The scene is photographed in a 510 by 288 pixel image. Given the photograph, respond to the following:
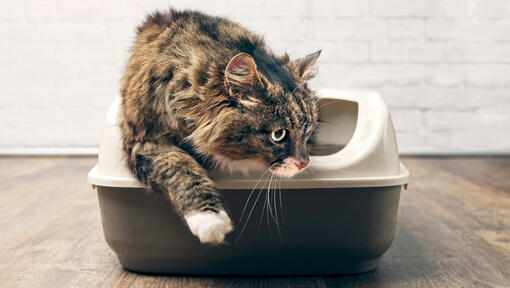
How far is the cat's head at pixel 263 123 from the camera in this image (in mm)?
1154

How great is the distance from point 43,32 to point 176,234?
2.08m

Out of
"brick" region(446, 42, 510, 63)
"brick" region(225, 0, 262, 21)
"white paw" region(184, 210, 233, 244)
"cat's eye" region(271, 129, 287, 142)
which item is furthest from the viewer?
"brick" region(446, 42, 510, 63)

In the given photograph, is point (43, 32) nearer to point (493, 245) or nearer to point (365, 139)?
point (365, 139)

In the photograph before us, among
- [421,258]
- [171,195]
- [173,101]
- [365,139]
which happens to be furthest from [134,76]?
[421,258]

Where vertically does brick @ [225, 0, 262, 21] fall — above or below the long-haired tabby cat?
above

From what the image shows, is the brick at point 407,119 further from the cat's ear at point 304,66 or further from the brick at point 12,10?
the brick at point 12,10

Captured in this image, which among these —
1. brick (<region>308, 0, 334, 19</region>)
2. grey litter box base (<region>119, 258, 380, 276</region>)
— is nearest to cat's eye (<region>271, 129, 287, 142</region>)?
grey litter box base (<region>119, 258, 380, 276</region>)

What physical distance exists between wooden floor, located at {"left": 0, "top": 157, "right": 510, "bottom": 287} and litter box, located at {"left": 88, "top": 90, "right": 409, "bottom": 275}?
4 centimetres

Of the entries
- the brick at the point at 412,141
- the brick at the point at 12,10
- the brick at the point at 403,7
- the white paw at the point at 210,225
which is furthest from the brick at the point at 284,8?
the white paw at the point at 210,225

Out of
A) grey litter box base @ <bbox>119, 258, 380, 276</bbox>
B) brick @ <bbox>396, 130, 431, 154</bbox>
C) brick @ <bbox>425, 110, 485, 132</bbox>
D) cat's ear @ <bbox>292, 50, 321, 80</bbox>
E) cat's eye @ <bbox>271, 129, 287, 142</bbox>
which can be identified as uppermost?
cat's ear @ <bbox>292, 50, 321, 80</bbox>

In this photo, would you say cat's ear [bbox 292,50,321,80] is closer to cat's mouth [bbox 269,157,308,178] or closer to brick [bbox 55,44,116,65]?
cat's mouth [bbox 269,157,308,178]

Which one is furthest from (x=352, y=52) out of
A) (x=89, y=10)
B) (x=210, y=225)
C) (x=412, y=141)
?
(x=210, y=225)

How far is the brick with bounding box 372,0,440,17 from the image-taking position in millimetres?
2859

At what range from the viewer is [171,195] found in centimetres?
118
